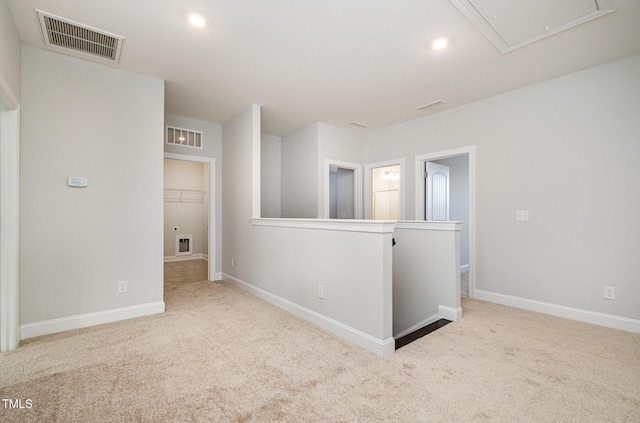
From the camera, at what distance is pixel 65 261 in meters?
2.66

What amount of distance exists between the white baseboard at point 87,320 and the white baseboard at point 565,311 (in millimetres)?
4025

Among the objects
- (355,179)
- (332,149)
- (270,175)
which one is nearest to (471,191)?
(355,179)

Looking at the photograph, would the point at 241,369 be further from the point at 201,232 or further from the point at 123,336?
the point at 201,232

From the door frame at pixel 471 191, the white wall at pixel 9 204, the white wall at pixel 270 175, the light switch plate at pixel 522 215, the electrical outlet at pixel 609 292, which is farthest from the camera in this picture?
the white wall at pixel 270 175

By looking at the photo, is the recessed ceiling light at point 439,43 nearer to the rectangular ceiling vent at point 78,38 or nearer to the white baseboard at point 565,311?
the rectangular ceiling vent at point 78,38

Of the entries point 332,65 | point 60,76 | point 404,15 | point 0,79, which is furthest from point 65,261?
point 404,15

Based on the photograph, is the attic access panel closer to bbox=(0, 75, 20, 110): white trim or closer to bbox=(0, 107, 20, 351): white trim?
bbox=(0, 75, 20, 110): white trim

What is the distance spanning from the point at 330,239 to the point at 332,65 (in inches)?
70.8

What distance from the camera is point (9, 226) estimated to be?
7.49ft

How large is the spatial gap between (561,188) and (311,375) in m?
3.29

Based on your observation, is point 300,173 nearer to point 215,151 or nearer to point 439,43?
point 215,151

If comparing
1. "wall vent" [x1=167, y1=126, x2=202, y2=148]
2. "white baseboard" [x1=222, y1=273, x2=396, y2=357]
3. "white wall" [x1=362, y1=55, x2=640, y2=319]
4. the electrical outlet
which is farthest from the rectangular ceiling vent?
the electrical outlet

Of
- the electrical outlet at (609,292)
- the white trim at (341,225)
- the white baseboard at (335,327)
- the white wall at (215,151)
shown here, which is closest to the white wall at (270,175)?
the white wall at (215,151)

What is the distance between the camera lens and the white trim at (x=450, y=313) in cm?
295
